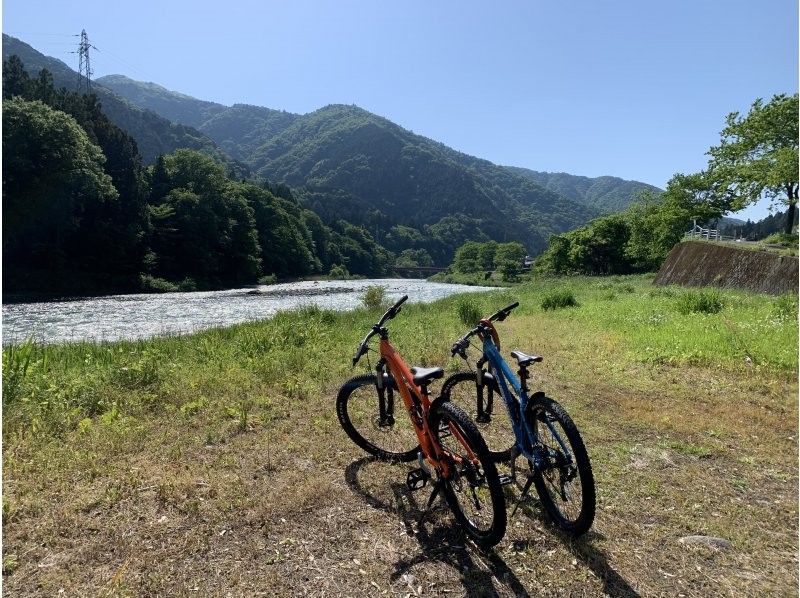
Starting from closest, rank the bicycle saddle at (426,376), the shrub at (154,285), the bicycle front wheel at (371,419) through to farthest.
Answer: the bicycle saddle at (426,376) → the bicycle front wheel at (371,419) → the shrub at (154,285)

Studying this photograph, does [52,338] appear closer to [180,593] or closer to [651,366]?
[180,593]

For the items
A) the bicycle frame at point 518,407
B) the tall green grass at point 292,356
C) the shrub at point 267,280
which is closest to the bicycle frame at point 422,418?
the bicycle frame at point 518,407

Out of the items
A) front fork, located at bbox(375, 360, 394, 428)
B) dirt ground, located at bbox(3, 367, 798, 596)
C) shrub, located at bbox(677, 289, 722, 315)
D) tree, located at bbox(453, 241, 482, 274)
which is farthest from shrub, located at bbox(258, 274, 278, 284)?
tree, located at bbox(453, 241, 482, 274)

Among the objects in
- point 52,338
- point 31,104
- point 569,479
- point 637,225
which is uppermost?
point 31,104

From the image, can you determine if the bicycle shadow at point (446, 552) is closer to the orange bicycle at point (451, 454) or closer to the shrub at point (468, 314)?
the orange bicycle at point (451, 454)

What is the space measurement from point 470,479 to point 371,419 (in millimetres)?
1885

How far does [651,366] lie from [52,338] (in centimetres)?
1873

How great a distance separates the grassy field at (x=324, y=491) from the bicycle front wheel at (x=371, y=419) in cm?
20

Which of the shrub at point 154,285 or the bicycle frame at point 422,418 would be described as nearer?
the bicycle frame at point 422,418

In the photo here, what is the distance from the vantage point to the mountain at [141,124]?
14412 cm

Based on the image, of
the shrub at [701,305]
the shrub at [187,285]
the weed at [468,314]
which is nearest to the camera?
the shrub at [701,305]

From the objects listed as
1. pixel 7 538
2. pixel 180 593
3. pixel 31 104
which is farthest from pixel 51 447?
pixel 31 104

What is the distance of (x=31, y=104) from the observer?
38.3 metres

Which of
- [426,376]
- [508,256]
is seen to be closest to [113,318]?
[426,376]
